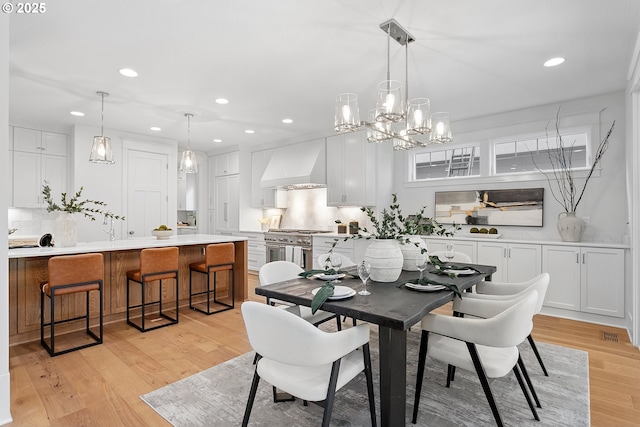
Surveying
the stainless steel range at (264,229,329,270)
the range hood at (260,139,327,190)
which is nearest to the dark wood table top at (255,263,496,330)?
the stainless steel range at (264,229,329,270)

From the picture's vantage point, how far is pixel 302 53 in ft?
9.91

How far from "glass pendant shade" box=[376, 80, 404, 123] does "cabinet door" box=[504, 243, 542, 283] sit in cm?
284

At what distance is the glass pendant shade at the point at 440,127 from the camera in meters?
3.19

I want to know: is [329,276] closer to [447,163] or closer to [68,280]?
[68,280]

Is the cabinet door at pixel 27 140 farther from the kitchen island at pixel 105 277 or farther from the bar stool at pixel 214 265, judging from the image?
the bar stool at pixel 214 265

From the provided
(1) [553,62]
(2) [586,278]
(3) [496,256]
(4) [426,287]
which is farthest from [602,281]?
(4) [426,287]

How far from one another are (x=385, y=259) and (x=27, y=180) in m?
6.16

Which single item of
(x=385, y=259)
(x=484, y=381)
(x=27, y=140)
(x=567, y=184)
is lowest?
(x=484, y=381)

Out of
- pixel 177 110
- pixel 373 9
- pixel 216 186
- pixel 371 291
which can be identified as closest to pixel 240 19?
pixel 373 9

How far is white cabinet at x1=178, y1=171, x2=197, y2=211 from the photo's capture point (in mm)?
8047

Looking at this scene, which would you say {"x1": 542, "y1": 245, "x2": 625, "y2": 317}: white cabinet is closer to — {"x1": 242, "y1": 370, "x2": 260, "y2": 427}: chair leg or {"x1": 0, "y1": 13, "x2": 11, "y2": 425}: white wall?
{"x1": 242, "y1": 370, "x2": 260, "y2": 427}: chair leg

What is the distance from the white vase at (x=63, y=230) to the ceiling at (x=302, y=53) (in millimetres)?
1468

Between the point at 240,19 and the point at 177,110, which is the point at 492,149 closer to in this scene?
the point at 240,19

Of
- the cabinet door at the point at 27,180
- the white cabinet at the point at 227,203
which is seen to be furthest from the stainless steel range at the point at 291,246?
the cabinet door at the point at 27,180
